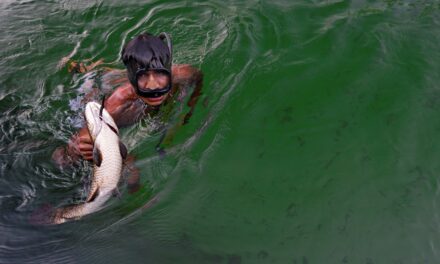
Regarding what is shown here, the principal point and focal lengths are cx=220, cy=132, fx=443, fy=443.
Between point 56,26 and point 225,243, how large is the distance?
13.6ft

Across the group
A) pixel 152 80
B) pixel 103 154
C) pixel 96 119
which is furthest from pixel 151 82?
pixel 103 154

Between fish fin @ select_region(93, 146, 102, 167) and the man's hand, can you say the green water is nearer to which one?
the man's hand

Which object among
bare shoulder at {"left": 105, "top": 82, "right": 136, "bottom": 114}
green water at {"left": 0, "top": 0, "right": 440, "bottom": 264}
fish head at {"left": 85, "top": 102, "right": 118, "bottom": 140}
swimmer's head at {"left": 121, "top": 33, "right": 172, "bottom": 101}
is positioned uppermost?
swimmer's head at {"left": 121, "top": 33, "right": 172, "bottom": 101}

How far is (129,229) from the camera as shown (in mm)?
4383

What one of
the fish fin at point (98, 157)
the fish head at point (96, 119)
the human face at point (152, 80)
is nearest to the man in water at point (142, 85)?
the human face at point (152, 80)

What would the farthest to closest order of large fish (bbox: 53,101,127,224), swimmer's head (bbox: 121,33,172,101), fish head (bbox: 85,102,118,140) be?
swimmer's head (bbox: 121,33,172,101), fish head (bbox: 85,102,118,140), large fish (bbox: 53,101,127,224)

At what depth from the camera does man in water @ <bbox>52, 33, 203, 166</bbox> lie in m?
4.10

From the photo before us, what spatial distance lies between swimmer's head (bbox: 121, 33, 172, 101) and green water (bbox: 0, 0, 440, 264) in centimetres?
100

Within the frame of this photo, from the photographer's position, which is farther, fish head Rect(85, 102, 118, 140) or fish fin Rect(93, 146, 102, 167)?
fish head Rect(85, 102, 118, 140)

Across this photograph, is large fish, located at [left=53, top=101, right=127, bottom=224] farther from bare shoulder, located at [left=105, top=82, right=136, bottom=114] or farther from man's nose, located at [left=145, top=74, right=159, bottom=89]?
bare shoulder, located at [left=105, top=82, right=136, bottom=114]

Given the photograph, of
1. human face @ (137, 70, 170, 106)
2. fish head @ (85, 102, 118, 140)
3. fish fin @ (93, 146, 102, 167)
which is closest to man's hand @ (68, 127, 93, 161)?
fish head @ (85, 102, 118, 140)

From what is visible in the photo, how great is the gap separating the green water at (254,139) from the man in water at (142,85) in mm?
193

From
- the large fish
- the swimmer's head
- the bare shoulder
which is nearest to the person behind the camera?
the large fish

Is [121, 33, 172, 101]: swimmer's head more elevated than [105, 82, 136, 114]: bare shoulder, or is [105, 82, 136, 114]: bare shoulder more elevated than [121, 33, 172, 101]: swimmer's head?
[121, 33, 172, 101]: swimmer's head
